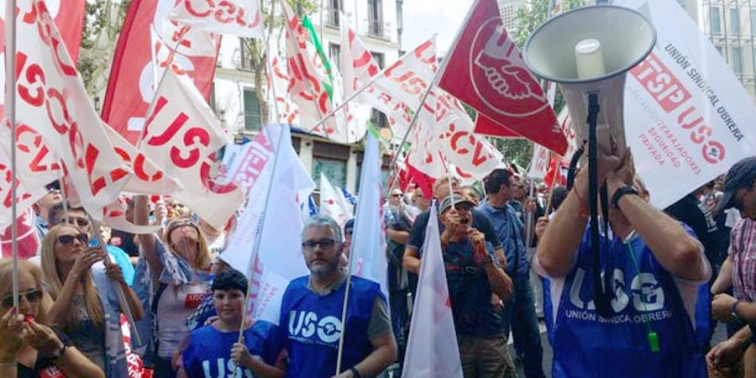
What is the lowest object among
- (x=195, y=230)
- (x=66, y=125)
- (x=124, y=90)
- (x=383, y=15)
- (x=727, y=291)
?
(x=727, y=291)

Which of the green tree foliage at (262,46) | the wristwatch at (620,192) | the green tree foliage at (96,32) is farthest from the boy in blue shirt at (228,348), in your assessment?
the green tree foliage at (262,46)

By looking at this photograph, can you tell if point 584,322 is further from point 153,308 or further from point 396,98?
point 396,98

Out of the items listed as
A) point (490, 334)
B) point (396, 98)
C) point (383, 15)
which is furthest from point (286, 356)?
point (383, 15)

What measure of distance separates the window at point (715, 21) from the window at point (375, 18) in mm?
29023

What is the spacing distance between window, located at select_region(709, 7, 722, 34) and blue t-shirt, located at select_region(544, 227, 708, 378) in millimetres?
59480

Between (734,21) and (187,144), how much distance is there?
6000 centimetres

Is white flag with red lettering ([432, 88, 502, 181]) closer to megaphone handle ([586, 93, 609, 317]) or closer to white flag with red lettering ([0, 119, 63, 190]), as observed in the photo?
white flag with red lettering ([0, 119, 63, 190])

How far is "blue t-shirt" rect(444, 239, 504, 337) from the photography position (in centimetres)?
552

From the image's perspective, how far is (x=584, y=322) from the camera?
2.96 m

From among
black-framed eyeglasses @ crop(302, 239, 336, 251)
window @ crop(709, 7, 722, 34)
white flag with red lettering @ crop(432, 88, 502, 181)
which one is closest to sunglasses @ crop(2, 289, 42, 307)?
black-framed eyeglasses @ crop(302, 239, 336, 251)

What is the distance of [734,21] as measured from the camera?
194ft

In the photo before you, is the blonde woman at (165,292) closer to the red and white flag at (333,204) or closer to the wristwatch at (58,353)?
the wristwatch at (58,353)

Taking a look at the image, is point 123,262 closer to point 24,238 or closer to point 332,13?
point 24,238

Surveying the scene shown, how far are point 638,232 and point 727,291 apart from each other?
2019 mm
